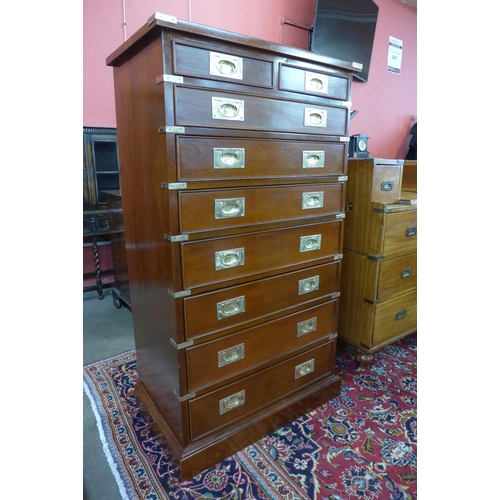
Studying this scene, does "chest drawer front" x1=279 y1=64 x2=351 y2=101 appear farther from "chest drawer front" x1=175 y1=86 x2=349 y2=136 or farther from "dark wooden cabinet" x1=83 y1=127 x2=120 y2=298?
"dark wooden cabinet" x1=83 y1=127 x2=120 y2=298

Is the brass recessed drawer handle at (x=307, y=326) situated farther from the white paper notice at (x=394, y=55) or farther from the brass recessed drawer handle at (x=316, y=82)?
the white paper notice at (x=394, y=55)

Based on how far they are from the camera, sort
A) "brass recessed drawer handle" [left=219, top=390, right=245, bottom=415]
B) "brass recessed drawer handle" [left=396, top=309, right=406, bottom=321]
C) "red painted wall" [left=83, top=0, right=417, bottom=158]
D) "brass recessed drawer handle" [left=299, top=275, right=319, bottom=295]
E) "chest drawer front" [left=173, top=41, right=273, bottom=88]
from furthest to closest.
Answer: "red painted wall" [left=83, top=0, right=417, bottom=158], "brass recessed drawer handle" [left=396, top=309, right=406, bottom=321], "brass recessed drawer handle" [left=299, top=275, right=319, bottom=295], "brass recessed drawer handle" [left=219, top=390, right=245, bottom=415], "chest drawer front" [left=173, top=41, right=273, bottom=88]

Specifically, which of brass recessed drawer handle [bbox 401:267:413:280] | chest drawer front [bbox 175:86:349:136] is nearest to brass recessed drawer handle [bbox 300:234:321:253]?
chest drawer front [bbox 175:86:349:136]

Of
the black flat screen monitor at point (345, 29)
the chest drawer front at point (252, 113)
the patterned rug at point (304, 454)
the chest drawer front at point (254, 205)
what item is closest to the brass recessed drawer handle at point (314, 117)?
the chest drawer front at point (252, 113)

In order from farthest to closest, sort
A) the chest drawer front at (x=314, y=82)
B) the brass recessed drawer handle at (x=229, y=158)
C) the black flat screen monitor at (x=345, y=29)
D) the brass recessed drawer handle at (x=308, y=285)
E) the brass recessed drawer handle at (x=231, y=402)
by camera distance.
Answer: the black flat screen monitor at (x=345, y=29) → the brass recessed drawer handle at (x=308, y=285) → the brass recessed drawer handle at (x=231, y=402) → the chest drawer front at (x=314, y=82) → the brass recessed drawer handle at (x=229, y=158)

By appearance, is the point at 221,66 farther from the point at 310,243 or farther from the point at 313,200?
Answer: the point at 310,243

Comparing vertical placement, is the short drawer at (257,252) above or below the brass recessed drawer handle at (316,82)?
below

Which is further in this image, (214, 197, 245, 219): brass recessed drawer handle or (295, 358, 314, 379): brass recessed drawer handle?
(295, 358, 314, 379): brass recessed drawer handle

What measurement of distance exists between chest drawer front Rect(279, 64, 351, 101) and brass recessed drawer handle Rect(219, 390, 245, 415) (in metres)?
1.16

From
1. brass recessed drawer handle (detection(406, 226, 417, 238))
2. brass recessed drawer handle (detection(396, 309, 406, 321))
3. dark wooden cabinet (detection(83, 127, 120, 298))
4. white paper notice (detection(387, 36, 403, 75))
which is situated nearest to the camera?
brass recessed drawer handle (detection(406, 226, 417, 238))

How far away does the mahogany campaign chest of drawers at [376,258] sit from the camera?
175 cm

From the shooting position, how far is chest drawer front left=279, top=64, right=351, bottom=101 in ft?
4.00

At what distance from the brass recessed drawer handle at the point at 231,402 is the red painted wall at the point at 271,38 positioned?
2.18 m
